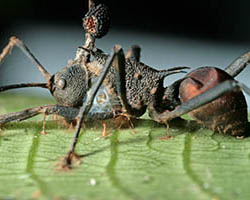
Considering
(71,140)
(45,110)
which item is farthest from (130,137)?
(45,110)

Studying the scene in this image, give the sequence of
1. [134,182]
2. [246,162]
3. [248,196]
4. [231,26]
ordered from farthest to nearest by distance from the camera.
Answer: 1. [231,26]
2. [246,162]
3. [134,182]
4. [248,196]

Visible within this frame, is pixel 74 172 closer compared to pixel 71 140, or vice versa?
pixel 74 172

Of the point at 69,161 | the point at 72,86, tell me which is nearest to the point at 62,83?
the point at 72,86

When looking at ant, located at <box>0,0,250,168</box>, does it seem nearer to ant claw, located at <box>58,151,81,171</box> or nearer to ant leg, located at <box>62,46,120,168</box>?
ant leg, located at <box>62,46,120,168</box>

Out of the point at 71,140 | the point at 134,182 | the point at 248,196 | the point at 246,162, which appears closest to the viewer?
the point at 248,196

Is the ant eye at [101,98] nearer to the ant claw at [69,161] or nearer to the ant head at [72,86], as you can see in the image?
the ant head at [72,86]

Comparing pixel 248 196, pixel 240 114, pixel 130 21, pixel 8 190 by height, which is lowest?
pixel 8 190

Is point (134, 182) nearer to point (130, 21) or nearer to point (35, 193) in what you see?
point (35, 193)
